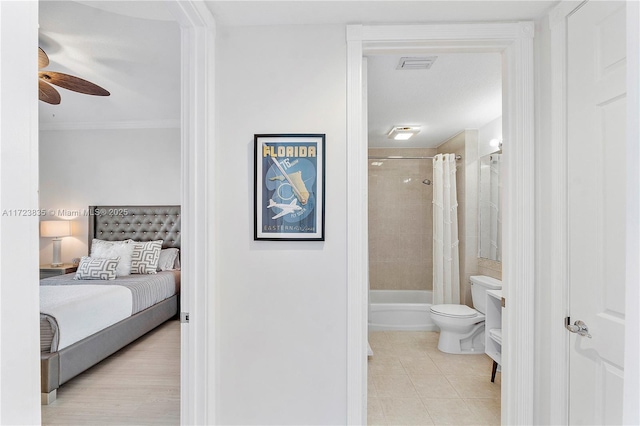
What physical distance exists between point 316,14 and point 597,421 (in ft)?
7.34

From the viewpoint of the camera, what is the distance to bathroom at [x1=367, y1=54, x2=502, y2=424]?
264 cm

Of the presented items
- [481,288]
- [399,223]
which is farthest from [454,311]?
[399,223]

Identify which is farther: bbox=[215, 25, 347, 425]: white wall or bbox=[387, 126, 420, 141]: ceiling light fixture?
bbox=[387, 126, 420, 141]: ceiling light fixture

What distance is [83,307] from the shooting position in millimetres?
2943

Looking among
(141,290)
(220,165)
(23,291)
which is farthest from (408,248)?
(23,291)

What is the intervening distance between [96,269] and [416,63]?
12.4ft

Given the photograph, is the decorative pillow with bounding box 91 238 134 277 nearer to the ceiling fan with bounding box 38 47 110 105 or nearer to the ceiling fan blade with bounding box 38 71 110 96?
the ceiling fan with bounding box 38 47 110 105

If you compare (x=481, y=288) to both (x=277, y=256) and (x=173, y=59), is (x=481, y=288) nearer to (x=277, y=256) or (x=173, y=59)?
(x=277, y=256)

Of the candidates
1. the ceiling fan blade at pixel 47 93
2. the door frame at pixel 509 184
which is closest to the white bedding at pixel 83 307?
the ceiling fan blade at pixel 47 93

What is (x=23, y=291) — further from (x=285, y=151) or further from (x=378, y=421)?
(x=378, y=421)

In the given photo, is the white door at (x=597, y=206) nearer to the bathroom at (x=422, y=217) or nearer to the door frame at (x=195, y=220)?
the bathroom at (x=422, y=217)

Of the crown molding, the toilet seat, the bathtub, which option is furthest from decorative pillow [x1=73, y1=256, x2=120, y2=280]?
the toilet seat

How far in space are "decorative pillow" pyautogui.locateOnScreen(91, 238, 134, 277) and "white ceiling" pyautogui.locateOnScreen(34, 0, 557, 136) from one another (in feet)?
5.04

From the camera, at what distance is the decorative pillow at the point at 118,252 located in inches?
163
